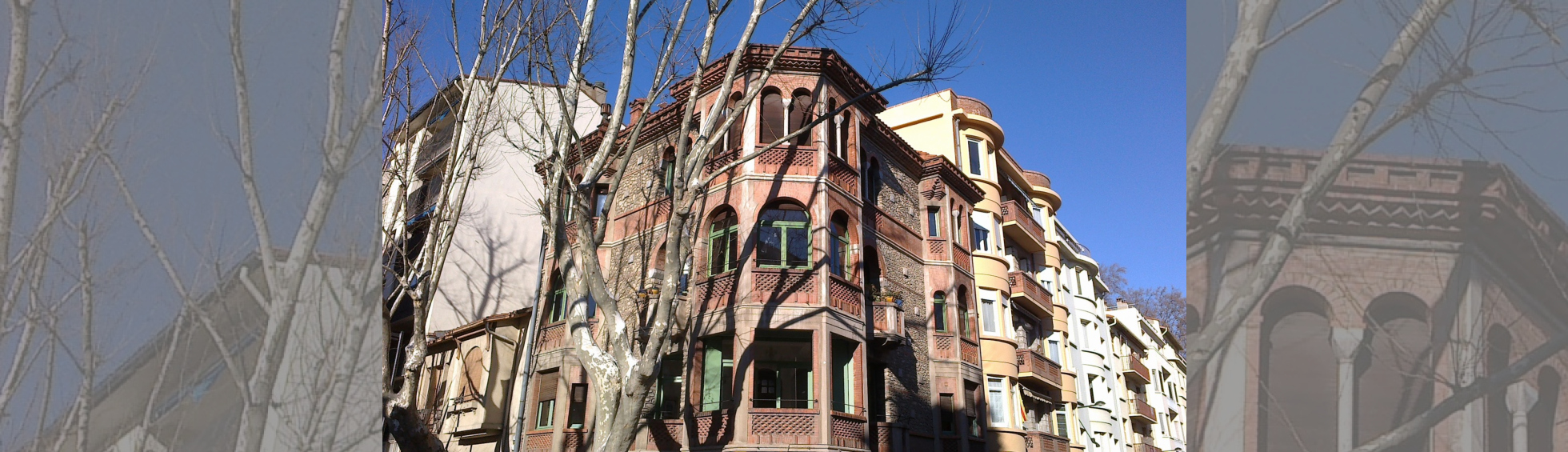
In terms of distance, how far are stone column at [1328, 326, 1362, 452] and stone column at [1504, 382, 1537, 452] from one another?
0.38 metres

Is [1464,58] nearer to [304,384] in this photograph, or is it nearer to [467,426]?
[304,384]

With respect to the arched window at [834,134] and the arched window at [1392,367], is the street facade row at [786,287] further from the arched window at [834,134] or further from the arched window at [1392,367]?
the arched window at [1392,367]

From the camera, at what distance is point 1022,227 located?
2461 cm

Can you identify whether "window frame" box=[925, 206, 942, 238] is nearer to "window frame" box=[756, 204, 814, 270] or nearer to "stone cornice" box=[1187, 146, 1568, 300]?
"window frame" box=[756, 204, 814, 270]

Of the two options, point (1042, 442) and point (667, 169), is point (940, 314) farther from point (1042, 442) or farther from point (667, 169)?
point (667, 169)

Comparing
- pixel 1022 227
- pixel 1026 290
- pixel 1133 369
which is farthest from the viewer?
pixel 1133 369

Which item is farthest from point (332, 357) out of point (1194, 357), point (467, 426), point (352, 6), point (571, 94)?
point (467, 426)

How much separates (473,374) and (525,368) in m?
1.90

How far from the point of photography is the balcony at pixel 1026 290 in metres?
22.4

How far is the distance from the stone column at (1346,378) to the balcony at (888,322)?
13016 millimetres

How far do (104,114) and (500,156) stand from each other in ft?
63.5

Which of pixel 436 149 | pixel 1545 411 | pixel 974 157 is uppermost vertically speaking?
pixel 974 157

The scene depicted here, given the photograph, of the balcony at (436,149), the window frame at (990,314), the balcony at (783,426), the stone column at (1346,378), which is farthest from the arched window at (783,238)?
the balcony at (436,149)

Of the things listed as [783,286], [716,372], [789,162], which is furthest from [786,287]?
[789,162]
